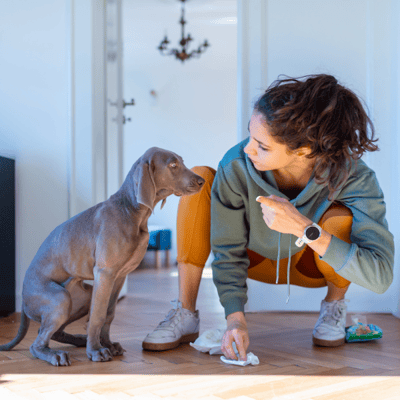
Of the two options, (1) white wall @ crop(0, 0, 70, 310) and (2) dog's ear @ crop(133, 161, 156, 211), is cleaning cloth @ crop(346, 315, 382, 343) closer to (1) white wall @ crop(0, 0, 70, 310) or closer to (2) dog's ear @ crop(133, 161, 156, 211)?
(2) dog's ear @ crop(133, 161, 156, 211)

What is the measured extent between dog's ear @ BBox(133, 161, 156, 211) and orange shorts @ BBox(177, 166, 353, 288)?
9.0 inches

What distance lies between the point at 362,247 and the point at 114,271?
0.69 meters

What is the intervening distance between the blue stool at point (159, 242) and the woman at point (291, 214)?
359 cm

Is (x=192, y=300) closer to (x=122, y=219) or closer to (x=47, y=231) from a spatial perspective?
(x=122, y=219)

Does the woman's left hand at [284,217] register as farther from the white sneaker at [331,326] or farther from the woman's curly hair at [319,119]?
the white sneaker at [331,326]

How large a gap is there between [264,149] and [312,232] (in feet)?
0.81

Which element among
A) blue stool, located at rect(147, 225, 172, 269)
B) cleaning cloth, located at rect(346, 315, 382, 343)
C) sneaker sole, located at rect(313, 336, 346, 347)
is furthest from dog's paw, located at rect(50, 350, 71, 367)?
blue stool, located at rect(147, 225, 172, 269)

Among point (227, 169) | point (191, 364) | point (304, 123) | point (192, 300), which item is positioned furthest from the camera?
point (192, 300)

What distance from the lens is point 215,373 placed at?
1.28 m

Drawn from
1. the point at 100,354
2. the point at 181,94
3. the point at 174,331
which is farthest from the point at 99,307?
the point at 181,94

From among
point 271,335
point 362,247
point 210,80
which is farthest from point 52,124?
point 210,80

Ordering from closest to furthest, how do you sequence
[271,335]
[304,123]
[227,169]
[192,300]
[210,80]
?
[304,123], [227,169], [192,300], [271,335], [210,80]

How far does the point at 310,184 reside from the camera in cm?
144

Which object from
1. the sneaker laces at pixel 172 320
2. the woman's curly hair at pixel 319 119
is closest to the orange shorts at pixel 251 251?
the sneaker laces at pixel 172 320
